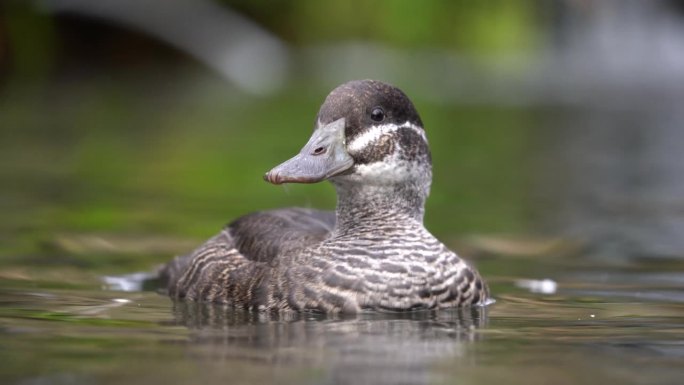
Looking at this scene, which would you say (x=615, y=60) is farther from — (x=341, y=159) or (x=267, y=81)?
(x=341, y=159)

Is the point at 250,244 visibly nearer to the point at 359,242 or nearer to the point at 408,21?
the point at 359,242

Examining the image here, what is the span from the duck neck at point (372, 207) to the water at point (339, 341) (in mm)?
565

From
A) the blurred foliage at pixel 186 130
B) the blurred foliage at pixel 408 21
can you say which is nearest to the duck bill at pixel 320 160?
the blurred foliage at pixel 186 130

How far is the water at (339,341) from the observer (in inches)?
197

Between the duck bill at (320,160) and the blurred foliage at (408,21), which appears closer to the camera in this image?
the duck bill at (320,160)

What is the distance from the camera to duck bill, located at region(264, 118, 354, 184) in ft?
21.0

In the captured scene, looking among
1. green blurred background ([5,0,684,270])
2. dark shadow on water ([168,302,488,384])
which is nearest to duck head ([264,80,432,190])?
dark shadow on water ([168,302,488,384])

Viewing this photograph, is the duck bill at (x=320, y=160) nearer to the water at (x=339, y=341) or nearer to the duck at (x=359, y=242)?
the duck at (x=359, y=242)

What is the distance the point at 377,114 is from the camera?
673 centimetres

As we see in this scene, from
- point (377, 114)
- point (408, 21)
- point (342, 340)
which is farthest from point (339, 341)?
point (408, 21)

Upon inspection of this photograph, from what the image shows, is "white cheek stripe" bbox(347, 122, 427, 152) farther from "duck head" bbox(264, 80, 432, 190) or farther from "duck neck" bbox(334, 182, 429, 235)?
"duck neck" bbox(334, 182, 429, 235)

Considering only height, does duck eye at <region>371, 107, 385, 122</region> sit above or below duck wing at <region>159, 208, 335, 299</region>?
above

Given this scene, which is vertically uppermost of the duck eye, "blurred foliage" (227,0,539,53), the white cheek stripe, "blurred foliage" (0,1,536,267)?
"blurred foliage" (227,0,539,53)

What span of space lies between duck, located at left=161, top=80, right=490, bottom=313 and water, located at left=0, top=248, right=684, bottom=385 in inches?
Answer: 4.2
